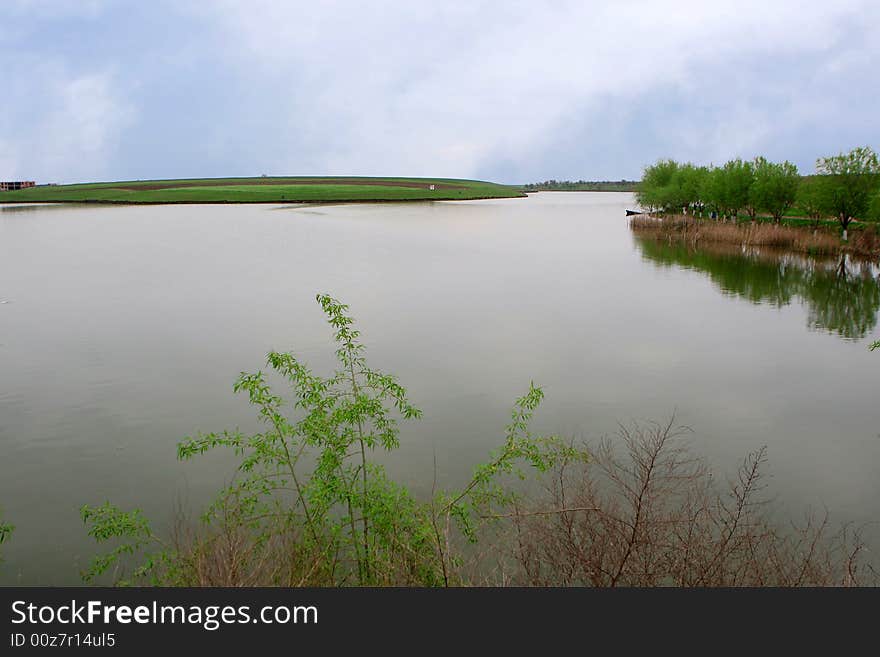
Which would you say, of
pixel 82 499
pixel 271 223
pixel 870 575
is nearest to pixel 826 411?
pixel 870 575

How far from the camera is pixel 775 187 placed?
50406 millimetres

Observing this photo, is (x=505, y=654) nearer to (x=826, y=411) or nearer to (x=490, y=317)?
(x=826, y=411)

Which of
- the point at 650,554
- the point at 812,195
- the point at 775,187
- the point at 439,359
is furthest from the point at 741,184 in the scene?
the point at 650,554

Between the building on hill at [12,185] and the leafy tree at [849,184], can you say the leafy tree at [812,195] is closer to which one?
the leafy tree at [849,184]

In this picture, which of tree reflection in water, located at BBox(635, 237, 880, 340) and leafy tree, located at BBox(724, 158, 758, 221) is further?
leafy tree, located at BBox(724, 158, 758, 221)

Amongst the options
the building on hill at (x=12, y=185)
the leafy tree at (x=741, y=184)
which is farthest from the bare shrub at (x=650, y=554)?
the building on hill at (x=12, y=185)

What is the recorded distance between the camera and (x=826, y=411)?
596 inches

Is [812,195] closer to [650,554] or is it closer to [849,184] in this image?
[849,184]

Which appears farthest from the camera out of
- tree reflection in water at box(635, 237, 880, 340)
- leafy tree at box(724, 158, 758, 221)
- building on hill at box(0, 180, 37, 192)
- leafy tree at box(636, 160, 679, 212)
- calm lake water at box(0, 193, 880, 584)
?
A: building on hill at box(0, 180, 37, 192)

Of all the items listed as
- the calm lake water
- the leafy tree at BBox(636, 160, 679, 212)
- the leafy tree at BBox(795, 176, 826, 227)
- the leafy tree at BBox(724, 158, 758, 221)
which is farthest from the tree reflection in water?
the leafy tree at BBox(636, 160, 679, 212)

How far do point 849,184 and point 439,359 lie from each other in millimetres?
36518

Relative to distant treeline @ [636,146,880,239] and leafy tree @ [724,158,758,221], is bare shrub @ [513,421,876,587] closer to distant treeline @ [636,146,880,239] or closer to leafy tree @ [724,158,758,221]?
distant treeline @ [636,146,880,239]

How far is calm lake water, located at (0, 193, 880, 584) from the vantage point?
1157cm

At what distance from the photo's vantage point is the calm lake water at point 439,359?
456 inches
